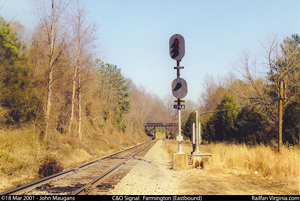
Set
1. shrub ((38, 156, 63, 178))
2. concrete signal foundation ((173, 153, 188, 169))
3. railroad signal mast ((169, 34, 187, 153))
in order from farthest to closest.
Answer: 1. concrete signal foundation ((173, 153, 188, 169))
2. railroad signal mast ((169, 34, 187, 153))
3. shrub ((38, 156, 63, 178))

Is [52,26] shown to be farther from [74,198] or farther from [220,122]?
[220,122]

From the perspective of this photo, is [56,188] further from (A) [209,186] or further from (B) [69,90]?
(B) [69,90]

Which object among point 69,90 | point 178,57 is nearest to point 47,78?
point 69,90

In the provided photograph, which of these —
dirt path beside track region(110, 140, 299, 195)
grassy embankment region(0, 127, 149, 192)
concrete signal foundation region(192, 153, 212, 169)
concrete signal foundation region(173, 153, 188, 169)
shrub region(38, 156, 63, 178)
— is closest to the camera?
dirt path beside track region(110, 140, 299, 195)

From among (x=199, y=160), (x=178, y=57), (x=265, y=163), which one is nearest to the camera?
(x=265, y=163)

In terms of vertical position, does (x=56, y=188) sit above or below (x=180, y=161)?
below

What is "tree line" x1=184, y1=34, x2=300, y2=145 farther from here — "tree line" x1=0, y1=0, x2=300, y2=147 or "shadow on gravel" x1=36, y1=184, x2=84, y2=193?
"shadow on gravel" x1=36, y1=184, x2=84, y2=193

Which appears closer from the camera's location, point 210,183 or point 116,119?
point 210,183

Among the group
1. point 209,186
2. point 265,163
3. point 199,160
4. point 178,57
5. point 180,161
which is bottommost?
point 209,186

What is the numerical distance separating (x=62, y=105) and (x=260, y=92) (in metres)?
17.7

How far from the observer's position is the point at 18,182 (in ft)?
30.4

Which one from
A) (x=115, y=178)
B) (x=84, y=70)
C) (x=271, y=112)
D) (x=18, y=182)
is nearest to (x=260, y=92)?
(x=271, y=112)
